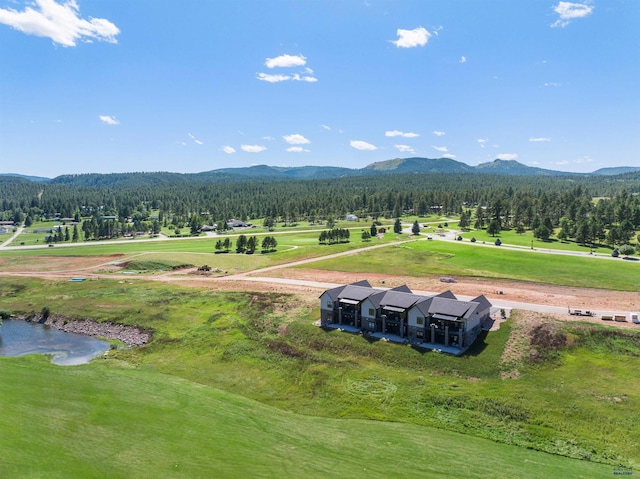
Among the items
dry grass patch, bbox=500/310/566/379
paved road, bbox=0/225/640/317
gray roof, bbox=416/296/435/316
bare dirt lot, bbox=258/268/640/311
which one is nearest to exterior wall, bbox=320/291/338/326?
gray roof, bbox=416/296/435/316

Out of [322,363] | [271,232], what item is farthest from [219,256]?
[322,363]

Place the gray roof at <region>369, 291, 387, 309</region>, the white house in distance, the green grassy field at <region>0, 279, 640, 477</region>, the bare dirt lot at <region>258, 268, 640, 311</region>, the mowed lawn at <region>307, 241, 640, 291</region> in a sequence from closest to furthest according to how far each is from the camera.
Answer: the green grassy field at <region>0, 279, 640, 477</region> < the white house in distance < the gray roof at <region>369, 291, 387, 309</region> < the bare dirt lot at <region>258, 268, 640, 311</region> < the mowed lawn at <region>307, 241, 640, 291</region>

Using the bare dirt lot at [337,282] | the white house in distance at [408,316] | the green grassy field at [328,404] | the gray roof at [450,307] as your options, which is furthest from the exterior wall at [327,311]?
the gray roof at [450,307]

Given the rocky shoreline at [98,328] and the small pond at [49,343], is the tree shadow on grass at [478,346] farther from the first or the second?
the small pond at [49,343]

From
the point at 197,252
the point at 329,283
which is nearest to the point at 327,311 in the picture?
the point at 329,283

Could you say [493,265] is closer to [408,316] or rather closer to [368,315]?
[408,316]

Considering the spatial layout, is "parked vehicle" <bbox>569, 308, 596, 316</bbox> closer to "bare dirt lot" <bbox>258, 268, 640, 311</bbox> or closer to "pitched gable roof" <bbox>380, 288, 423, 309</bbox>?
"bare dirt lot" <bbox>258, 268, 640, 311</bbox>

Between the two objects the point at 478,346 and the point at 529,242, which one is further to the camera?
the point at 529,242
